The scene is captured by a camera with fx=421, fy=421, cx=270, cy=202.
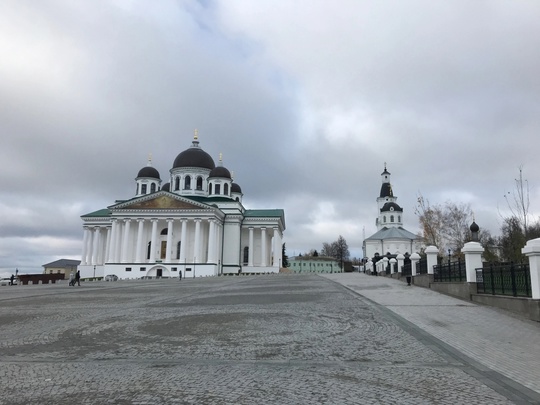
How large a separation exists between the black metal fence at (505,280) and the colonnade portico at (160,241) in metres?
52.7

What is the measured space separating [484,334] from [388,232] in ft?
347

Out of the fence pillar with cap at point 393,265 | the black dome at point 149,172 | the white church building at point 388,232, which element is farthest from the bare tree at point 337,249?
the fence pillar with cap at point 393,265

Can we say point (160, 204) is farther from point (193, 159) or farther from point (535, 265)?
point (535, 265)

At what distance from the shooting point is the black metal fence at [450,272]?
59.7 ft

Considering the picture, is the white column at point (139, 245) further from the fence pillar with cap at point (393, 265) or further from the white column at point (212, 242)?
the fence pillar with cap at point (393, 265)

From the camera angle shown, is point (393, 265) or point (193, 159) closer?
point (393, 265)

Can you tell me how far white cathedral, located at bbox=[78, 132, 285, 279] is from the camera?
215 feet

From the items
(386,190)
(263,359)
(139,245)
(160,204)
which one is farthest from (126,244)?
(386,190)

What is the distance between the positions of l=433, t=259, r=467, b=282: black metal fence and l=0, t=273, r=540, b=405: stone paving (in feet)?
18.6

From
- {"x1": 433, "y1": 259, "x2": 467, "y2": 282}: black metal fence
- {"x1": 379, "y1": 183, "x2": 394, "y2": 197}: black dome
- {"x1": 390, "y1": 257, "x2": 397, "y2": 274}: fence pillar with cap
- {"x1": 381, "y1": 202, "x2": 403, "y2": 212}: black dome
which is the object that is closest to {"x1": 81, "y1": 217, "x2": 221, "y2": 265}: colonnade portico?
{"x1": 390, "y1": 257, "x2": 397, "y2": 274}: fence pillar with cap

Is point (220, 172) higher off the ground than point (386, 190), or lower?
lower

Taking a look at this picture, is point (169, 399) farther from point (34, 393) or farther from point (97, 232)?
point (97, 232)

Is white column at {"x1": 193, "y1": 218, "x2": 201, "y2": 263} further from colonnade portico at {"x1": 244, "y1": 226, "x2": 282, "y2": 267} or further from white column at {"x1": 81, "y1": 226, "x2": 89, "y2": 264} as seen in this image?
white column at {"x1": 81, "y1": 226, "x2": 89, "y2": 264}

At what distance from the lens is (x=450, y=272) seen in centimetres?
1964
